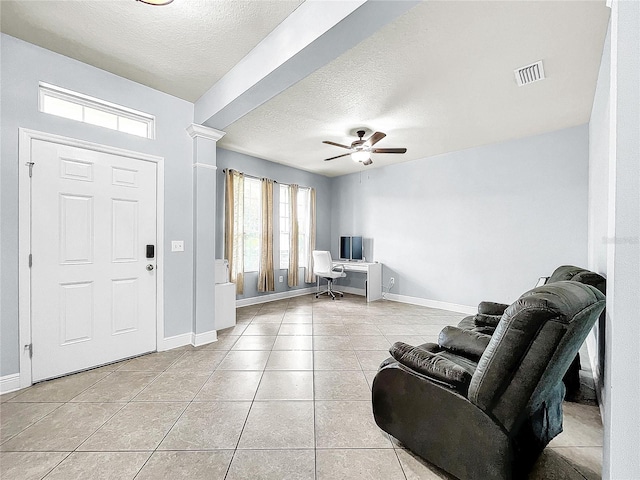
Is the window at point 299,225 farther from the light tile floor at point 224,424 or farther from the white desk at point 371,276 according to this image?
the light tile floor at point 224,424

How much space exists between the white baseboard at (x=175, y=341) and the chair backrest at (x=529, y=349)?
3096mm

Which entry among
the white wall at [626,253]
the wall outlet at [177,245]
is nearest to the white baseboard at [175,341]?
the wall outlet at [177,245]

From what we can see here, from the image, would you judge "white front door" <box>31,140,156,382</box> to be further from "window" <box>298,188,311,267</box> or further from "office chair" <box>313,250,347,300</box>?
"window" <box>298,188,311,267</box>

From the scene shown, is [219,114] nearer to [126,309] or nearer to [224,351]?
[126,309]

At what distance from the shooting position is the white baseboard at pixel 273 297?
5224mm

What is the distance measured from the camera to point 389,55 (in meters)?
2.37

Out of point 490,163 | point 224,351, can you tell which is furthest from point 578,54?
point 224,351

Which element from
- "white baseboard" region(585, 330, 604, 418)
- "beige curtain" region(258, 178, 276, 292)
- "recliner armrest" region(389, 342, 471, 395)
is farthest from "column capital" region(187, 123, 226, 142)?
"white baseboard" region(585, 330, 604, 418)

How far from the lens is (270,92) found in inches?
97.8

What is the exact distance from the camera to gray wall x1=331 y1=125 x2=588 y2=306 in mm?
3887

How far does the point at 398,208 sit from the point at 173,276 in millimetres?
4282

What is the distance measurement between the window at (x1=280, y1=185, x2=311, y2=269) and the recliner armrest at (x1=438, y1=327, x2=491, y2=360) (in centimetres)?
420

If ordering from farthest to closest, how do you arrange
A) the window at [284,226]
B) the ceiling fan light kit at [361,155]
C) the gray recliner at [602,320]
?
the window at [284,226] → the ceiling fan light kit at [361,155] → the gray recliner at [602,320]

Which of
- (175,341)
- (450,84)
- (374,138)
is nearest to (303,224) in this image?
(374,138)
